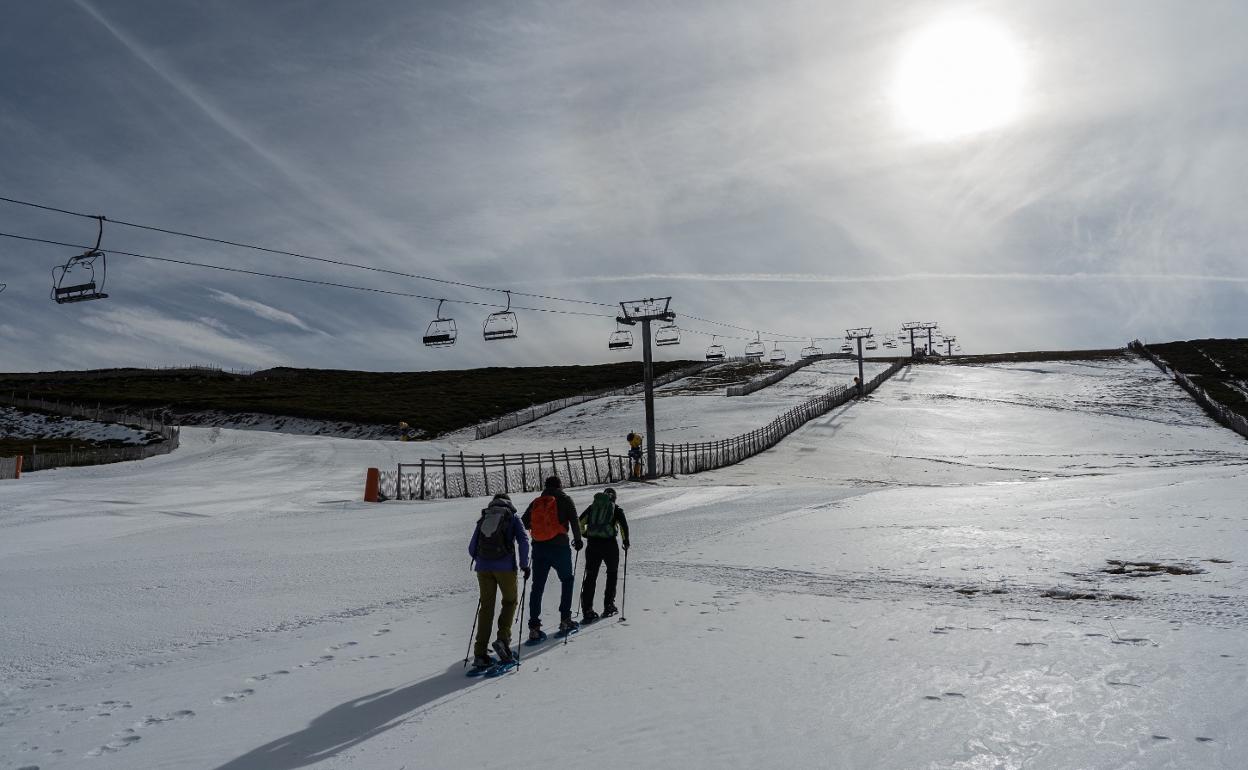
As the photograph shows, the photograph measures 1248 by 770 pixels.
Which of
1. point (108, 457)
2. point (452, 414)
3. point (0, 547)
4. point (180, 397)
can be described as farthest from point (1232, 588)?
point (180, 397)

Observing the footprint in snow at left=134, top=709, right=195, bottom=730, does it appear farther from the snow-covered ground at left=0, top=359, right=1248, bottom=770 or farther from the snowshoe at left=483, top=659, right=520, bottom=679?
the snowshoe at left=483, top=659, right=520, bottom=679

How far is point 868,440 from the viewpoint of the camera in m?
47.0

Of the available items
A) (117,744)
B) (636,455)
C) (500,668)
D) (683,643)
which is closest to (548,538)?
(500,668)

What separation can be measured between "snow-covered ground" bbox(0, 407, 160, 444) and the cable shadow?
2111 inches

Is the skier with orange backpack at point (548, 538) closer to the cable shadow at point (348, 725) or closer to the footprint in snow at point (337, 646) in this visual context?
the cable shadow at point (348, 725)

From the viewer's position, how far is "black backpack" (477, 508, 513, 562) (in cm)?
759

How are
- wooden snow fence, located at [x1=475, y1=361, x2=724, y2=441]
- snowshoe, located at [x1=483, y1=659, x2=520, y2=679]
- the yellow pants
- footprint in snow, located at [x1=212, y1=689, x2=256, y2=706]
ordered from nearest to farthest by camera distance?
footprint in snow, located at [x1=212, y1=689, x2=256, y2=706], snowshoe, located at [x1=483, y1=659, x2=520, y2=679], the yellow pants, wooden snow fence, located at [x1=475, y1=361, x2=724, y2=441]

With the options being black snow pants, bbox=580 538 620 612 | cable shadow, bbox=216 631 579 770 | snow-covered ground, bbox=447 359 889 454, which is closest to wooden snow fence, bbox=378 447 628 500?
snow-covered ground, bbox=447 359 889 454

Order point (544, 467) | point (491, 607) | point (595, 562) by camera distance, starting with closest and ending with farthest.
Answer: point (491, 607)
point (595, 562)
point (544, 467)

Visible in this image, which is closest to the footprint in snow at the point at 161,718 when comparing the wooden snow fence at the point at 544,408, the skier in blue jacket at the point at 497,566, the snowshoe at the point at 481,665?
the snowshoe at the point at 481,665

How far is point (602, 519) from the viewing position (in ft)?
31.1

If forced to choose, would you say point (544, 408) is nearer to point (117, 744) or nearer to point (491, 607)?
point (491, 607)

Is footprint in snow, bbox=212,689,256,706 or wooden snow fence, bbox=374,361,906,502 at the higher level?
wooden snow fence, bbox=374,361,906,502

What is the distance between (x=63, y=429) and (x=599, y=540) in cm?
6481
